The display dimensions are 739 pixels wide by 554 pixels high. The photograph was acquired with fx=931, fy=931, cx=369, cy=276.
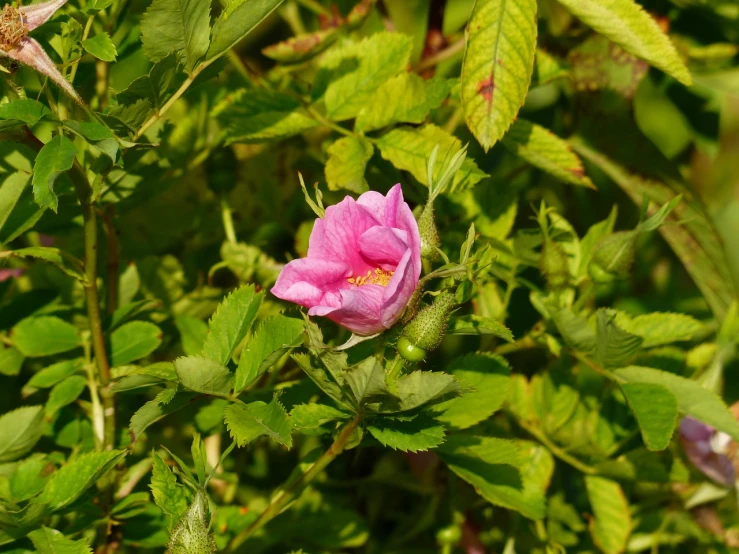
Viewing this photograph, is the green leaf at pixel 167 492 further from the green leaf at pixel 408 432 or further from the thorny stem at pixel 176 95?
the thorny stem at pixel 176 95

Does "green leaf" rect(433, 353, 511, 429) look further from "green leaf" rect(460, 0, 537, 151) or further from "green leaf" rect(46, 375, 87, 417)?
"green leaf" rect(46, 375, 87, 417)

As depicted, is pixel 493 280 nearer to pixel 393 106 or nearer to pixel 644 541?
pixel 393 106

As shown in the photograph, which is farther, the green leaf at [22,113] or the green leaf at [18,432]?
the green leaf at [18,432]

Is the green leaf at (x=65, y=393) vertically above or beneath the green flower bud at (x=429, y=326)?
above

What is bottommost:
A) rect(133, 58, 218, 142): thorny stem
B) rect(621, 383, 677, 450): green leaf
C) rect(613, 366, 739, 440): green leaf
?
rect(613, 366, 739, 440): green leaf

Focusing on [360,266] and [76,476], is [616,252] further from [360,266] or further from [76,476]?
[76,476]

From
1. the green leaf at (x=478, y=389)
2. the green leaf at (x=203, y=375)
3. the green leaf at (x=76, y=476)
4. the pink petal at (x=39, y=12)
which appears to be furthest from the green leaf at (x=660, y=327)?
the pink petal at (x=39, y=12)

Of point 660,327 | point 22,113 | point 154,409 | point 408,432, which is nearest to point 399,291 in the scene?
point 408,432

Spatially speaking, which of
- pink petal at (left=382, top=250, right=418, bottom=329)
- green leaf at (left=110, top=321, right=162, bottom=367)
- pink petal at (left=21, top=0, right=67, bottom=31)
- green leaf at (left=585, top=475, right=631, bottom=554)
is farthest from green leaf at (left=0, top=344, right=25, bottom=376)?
green leaf at (left=585, top=475, right=631, bottom=554)

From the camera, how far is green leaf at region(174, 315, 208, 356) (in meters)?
1.20

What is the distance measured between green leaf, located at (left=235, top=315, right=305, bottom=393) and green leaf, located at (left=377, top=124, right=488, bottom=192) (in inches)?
10.7

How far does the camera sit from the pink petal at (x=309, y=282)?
0.85 metres

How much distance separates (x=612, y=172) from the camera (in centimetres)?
154

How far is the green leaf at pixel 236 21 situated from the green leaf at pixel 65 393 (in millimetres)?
427
